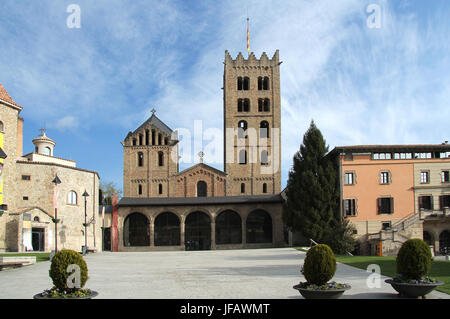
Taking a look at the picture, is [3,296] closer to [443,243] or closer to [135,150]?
[443,243]

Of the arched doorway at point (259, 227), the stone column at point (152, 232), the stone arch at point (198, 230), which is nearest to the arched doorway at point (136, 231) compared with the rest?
the stone column at point (152, 232)

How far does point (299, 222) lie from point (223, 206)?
1151 centimetres

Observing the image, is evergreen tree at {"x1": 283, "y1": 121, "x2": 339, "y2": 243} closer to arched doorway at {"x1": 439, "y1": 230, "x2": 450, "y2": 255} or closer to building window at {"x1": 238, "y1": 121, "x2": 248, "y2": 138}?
arched doorway at {"x1": 439, "y1": 230, "x2": 450, "y2": 255}

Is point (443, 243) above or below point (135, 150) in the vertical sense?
below

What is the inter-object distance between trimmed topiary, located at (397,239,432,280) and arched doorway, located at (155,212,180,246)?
129ft

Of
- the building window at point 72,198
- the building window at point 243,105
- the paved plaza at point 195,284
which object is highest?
the building window at point 243,105

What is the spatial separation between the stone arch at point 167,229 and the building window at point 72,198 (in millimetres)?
9223

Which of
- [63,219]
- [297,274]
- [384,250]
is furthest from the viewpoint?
[63,219]

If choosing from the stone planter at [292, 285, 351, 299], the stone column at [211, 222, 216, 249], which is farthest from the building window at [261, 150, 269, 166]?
the stone planter at [292, 285, 351, 299]

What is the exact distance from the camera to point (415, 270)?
11781mm

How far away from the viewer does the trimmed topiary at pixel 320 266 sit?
1119cm

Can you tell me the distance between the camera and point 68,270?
10.5m

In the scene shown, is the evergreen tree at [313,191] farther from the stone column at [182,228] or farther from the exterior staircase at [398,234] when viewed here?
the stone column at [182,228]

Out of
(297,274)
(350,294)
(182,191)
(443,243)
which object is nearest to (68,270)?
(350,294)
